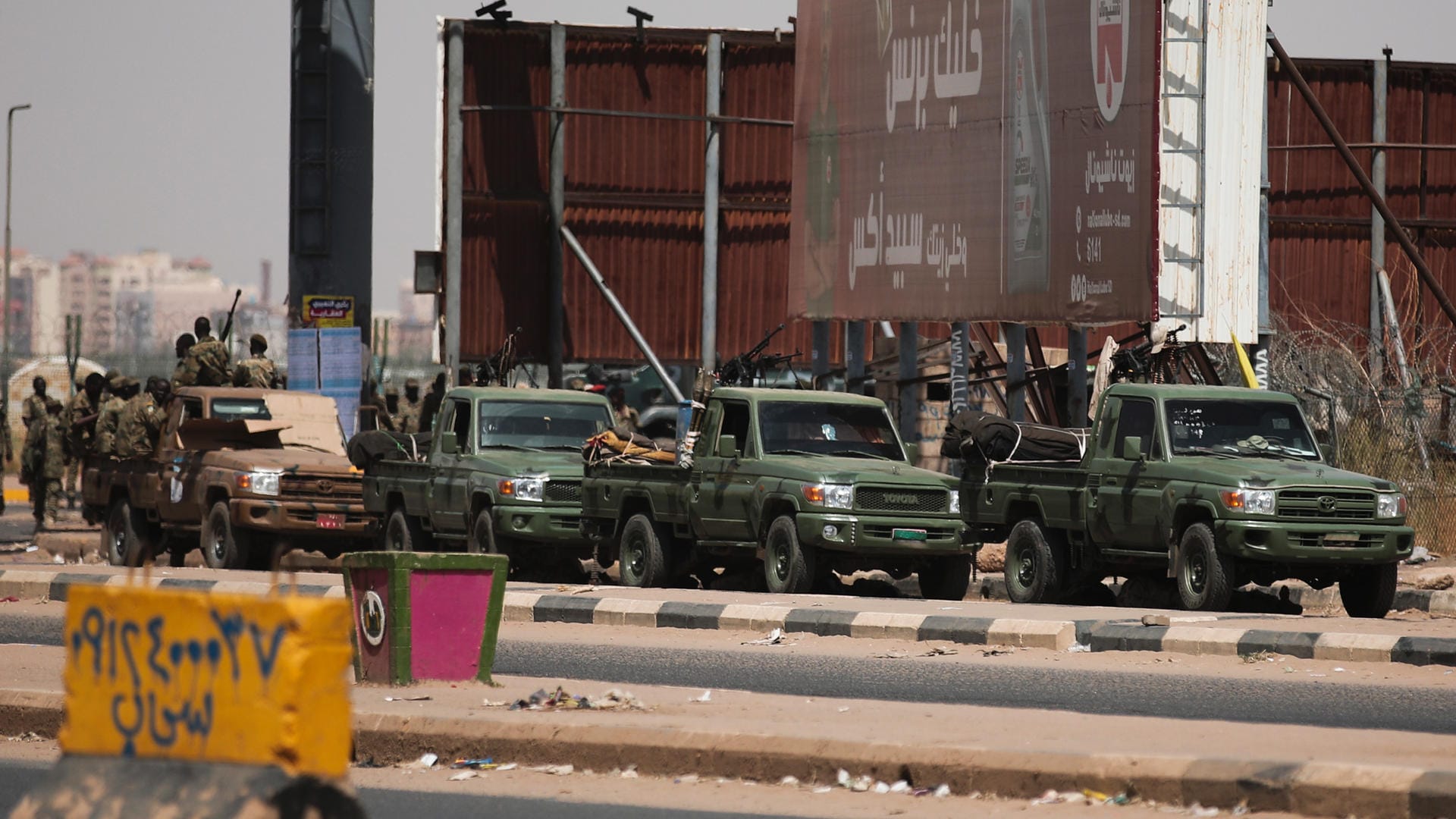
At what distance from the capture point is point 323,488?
22031 mm

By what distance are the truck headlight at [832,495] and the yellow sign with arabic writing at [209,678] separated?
11.7m

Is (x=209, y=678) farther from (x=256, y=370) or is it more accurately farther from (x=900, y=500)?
(x=256, y=370)

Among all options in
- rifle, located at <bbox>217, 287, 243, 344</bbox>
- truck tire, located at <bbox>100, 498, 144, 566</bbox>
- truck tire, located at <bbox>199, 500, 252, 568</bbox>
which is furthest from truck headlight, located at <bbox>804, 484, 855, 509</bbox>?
rifle, located at <bbox>217, 287, 243, 344</bbox>

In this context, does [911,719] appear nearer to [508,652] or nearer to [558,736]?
[558,736]

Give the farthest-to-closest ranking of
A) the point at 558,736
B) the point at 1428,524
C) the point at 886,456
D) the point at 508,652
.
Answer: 1. the point at 1428,524
2. the point at 886,456
3. the point at 508,652
4. the point at 558,736

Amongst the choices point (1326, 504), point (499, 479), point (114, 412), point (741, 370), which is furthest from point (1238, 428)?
point (114, 412)

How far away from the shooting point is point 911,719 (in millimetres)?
10062

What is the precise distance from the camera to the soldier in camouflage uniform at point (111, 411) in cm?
2691

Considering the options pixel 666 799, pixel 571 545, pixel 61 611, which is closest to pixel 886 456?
pixel 571 545

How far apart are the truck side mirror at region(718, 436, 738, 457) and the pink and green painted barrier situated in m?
7.43

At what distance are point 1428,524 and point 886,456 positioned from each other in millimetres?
6598

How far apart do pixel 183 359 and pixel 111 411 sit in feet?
8.74

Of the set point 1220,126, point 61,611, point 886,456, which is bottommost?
point 61,611

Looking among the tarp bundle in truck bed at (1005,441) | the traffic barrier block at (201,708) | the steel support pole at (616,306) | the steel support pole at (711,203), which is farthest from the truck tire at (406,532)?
the traffic barrier block at (201,708)
